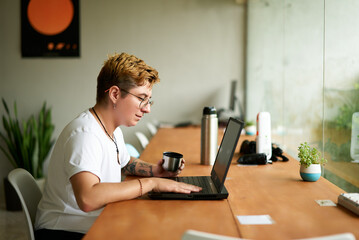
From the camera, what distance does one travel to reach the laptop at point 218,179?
1.50m

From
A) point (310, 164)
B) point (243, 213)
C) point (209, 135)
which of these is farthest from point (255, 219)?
point (209, 135)

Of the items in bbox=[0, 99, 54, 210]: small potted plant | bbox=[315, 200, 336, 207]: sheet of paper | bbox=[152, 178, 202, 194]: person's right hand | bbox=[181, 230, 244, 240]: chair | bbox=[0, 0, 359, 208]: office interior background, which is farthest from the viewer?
bbox=[0, 0, 359, 208]: office interior background

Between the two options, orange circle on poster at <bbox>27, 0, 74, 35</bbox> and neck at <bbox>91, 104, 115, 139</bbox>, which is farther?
orange circle on poster at <bbox>27, 0, 74, 35</bbox>

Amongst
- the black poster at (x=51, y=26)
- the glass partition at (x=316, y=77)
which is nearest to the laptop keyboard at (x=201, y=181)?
the glass partition at (x=316, y=77)

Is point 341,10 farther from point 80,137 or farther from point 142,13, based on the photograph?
point 142,13

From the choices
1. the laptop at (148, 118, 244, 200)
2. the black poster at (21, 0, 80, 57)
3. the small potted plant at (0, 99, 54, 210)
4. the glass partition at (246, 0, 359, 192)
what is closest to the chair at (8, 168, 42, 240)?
the laptop at (148, 118, 244, 200)

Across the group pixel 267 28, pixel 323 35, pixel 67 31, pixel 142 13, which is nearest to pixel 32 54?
pixel 67 31

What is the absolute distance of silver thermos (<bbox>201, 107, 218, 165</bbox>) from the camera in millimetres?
2209

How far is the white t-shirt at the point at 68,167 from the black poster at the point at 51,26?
3.56 metres

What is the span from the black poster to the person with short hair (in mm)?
3480

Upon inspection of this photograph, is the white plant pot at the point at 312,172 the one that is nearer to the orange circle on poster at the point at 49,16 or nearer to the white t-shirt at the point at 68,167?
the white t-shirt at the point at 68,167

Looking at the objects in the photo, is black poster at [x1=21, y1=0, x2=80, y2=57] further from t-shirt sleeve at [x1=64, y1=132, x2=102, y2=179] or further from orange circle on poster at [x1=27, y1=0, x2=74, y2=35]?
t-shirt sleeve at [x1=64, y1=132, x2=102, y2=179]

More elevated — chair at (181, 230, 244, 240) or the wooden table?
chair at (181, 230, 244, 240)

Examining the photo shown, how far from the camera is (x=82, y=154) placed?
4.78 ft
